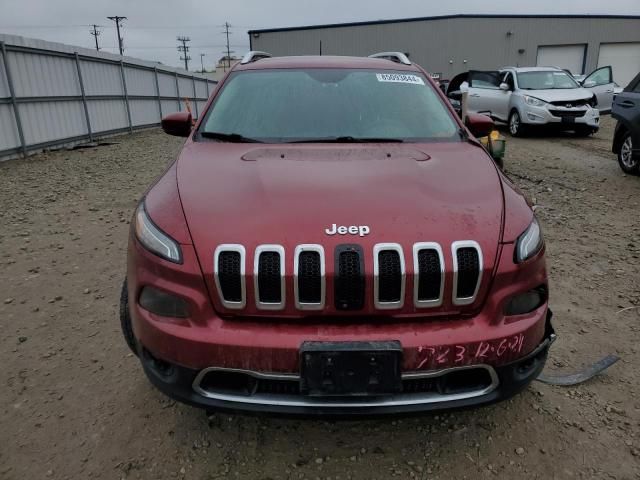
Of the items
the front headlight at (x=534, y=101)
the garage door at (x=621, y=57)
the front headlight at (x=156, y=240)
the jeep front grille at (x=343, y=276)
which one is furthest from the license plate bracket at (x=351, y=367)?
the garage door at (x=621, y=57)

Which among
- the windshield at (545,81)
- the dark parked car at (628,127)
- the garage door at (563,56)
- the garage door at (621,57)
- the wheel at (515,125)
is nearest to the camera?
the dark parked car at (628,127)

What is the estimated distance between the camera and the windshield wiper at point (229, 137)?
262 centimetres

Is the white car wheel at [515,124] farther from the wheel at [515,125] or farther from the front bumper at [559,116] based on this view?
the front bumper at [559,116]

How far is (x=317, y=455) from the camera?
2.01 m

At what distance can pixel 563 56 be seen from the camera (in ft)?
110

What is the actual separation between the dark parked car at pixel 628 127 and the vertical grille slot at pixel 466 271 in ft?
20.7

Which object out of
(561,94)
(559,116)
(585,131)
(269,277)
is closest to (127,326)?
(269,277)

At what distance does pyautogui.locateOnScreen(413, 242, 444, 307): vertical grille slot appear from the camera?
1660 mm

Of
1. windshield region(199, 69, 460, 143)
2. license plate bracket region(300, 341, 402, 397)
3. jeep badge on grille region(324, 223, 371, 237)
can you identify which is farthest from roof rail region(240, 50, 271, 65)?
license plate bracket region(300, 341, 402, 397)

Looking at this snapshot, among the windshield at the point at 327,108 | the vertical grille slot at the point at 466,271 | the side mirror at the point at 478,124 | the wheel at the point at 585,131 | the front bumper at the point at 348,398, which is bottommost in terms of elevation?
the wheel at the point at 585,131

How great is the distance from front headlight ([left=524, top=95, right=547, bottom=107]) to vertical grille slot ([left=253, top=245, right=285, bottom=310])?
434 inches

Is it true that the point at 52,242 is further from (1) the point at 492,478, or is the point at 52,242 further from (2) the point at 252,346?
(1) the point at 492,478

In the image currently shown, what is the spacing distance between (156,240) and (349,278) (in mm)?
750

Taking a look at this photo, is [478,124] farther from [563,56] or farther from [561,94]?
[563,56]
